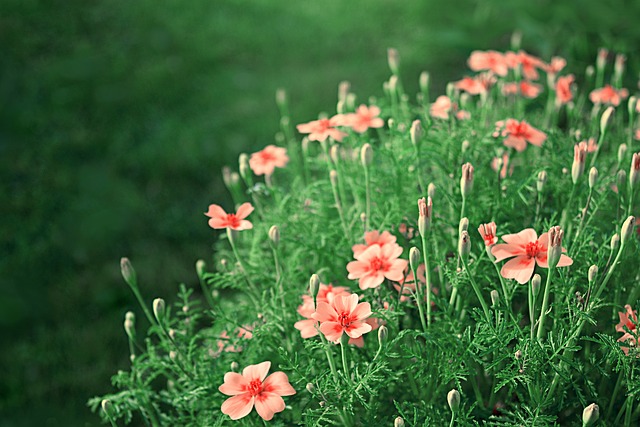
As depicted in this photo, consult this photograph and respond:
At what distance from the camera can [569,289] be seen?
1317mm

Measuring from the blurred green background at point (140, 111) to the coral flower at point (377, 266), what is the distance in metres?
1.50

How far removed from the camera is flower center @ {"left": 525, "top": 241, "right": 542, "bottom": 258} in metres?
1.26

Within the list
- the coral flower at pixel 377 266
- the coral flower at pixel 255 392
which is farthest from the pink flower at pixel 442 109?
the coral flower at pixel 255 392

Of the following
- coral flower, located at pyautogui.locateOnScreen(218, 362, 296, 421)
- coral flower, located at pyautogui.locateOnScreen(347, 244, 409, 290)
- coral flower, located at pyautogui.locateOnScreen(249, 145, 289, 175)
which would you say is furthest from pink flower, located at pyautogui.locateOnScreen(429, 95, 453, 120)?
coral flower, located at pyautogui.locateOnScreen(218, 362, 296, 421)

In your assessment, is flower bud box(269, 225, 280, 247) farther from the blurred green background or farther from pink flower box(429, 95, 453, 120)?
the blurred green background

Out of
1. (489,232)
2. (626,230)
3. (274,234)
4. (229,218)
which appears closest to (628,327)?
(626,230)

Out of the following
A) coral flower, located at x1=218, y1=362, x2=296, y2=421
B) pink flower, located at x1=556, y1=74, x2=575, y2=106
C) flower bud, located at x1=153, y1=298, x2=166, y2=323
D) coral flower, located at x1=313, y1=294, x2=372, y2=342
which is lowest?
coral flower, located at x1=218, y1=362, x2=296, y2=421

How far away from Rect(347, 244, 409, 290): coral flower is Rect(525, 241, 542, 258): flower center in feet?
0.73

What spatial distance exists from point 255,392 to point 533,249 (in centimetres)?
53

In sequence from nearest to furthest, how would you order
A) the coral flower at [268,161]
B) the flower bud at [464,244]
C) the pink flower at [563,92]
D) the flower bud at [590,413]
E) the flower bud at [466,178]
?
the flower bud at [590,413] → the flower bud at [464,244] → the flower bud at [466,178] → the coral flower at [268,161] → the pink flower at [563,92]

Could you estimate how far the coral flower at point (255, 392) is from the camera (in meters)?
1.22

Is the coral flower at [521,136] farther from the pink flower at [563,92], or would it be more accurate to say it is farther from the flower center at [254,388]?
the flower center at [254,388]

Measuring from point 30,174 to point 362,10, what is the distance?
2.58 metres

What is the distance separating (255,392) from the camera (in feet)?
4.11
